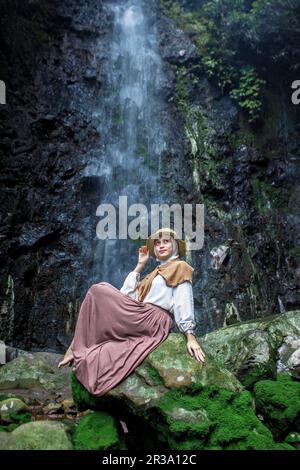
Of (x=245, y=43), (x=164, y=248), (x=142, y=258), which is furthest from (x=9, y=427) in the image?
(x=245, y=43)

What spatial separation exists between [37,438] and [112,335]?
0.97m

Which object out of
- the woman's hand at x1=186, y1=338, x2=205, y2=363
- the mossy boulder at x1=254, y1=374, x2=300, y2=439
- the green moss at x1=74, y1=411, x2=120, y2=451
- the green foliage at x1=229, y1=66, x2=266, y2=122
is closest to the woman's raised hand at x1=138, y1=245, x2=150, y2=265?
the woman's hand at x1=186, y1=338, x2=205, y2=363

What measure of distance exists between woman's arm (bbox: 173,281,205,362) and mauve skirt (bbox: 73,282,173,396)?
0.14 meters

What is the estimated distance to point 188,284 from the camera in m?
3.53

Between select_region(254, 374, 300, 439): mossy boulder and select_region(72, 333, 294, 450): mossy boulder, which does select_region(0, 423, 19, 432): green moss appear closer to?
→ select_region(72, 333, 294, 450): mossy boulder

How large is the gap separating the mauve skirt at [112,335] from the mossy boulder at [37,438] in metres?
0.42

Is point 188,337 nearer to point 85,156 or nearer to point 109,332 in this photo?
point 109,332

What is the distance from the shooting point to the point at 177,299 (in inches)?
137

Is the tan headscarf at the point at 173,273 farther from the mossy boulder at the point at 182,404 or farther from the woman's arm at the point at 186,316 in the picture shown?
the mossy boulder at the point at 182,404

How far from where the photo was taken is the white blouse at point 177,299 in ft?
11.1

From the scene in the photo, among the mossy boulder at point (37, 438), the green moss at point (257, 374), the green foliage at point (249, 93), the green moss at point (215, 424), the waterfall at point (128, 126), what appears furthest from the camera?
the green foliage at point (249, 93)

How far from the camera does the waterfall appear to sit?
9.51 metres

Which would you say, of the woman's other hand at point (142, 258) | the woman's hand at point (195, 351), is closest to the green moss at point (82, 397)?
the woman's hand at point (195, 351)
